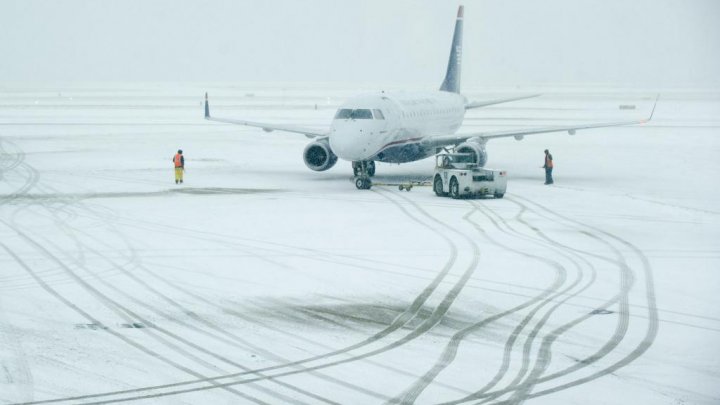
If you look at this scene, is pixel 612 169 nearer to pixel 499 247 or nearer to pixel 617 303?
pixel 499 247

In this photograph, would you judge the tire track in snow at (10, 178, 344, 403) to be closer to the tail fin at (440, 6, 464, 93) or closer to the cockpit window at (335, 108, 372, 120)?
the cockpit window at (335, 108, 372, 120)

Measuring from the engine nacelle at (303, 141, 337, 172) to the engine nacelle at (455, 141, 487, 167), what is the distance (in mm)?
6561

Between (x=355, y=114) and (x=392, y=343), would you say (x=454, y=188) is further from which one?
(x=392, y=343)

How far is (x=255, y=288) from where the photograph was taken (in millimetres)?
26312

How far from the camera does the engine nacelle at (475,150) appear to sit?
161 ft

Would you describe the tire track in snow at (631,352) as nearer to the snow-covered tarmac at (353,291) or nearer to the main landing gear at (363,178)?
the snow-covered tarmac at (353,291)

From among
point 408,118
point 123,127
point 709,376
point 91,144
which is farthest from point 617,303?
point 123,127

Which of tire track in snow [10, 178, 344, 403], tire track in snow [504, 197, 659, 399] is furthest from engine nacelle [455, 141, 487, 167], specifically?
tire track in snow [10, 178, 344, 403]

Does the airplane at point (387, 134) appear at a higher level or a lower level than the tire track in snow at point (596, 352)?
higher

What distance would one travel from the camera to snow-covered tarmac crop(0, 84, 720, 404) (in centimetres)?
1839

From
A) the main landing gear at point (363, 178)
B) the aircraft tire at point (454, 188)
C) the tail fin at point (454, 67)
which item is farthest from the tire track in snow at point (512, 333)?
the tail fin at point (454, 67)

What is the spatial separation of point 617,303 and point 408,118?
2692 cm

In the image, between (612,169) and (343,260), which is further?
(612,169)

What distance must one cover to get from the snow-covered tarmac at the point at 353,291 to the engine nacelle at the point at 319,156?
128 cm
